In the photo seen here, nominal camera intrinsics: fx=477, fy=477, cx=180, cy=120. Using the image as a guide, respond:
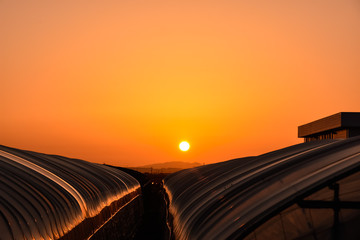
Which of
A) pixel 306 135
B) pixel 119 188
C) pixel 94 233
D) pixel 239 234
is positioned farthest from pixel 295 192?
pixel 306 135

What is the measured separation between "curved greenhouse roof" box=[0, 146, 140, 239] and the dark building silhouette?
163ft

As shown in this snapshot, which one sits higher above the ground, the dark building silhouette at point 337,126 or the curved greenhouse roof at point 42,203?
the dark building silhouette at point 337,126

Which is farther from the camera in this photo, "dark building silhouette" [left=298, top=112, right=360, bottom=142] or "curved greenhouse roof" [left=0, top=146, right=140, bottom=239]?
"dark building silhouette" [left=298, top=112, right=360, bottom=142]

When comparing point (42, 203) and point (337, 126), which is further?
point (337, 126)

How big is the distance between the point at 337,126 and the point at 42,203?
61507mm

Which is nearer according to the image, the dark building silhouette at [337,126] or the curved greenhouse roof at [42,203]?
the curved greenhouse roof at [42,203]

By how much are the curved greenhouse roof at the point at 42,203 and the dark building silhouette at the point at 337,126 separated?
49792 mm

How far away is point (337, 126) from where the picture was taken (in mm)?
69875

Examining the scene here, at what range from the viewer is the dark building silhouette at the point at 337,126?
2645 inches

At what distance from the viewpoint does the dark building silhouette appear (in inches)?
2645

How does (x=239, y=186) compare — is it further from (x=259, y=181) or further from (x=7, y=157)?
(x=7, y=157)

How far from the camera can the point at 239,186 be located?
44.0 feet

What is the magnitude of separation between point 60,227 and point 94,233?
540 centimetres

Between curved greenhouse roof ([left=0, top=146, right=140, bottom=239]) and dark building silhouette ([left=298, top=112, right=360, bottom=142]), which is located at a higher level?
dark building silhouette ([left=298, top=112, right=360, bottom=142])
